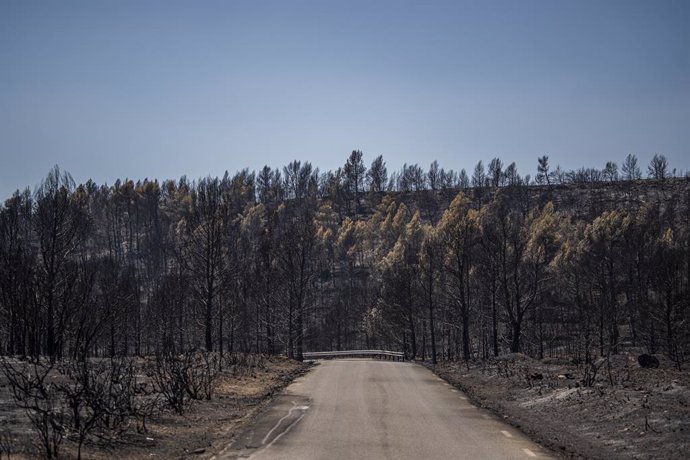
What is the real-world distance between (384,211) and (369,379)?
121562 millimetres

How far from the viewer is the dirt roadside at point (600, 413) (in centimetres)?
1119

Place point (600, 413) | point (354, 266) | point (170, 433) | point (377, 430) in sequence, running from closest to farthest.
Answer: point (170, 433) < point (377, 430) < point (600, 413) < point (354, 266)

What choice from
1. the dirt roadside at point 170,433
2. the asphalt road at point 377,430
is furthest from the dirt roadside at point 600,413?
the dirt roadside at point 170,433

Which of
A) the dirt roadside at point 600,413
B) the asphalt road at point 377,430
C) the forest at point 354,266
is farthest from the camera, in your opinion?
the forest at point 354,266

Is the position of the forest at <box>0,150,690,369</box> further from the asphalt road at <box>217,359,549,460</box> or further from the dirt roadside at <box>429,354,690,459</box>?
the dirt roadside at <box>429,354,690,459</box>

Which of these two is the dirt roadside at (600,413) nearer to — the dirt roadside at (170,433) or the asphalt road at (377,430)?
the asphalt road at (377,430)

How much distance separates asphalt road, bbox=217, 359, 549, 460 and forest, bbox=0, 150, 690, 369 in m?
4.61

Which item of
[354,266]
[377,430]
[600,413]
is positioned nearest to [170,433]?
[377,430]

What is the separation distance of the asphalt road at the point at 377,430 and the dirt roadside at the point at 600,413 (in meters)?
0.83

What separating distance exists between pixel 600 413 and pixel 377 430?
546 cm

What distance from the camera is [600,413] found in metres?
14.4

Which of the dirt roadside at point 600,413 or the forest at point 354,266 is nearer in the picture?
the dirt roadside at point 600,413

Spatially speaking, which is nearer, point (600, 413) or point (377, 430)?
point (377, 430)

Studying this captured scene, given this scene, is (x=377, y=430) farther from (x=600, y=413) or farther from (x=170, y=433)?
(x=600, y=413)
